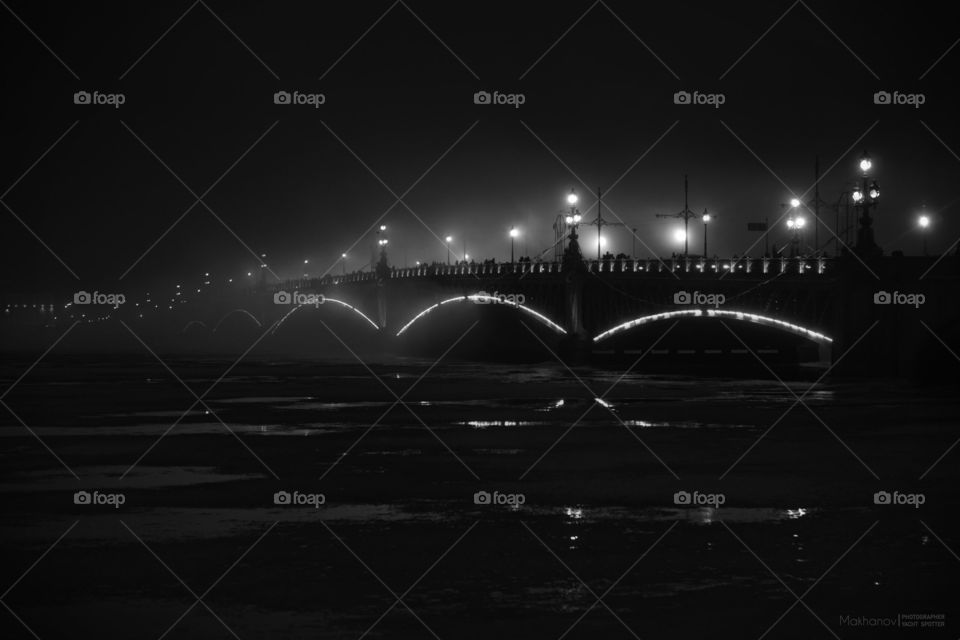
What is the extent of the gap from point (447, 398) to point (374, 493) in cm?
2974

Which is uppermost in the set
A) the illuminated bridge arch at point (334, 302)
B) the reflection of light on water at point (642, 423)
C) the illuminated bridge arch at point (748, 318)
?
the illuminated bridge arch at point (334, 302)

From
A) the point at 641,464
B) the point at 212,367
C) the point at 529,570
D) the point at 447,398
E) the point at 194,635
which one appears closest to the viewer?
the point at 194,635

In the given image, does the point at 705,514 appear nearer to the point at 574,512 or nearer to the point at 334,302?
the point at 574,512

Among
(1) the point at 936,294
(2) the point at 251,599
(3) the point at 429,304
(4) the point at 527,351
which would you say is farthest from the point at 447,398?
(3) the point at 429,304

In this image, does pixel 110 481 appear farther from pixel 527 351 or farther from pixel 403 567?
pixel 527 351

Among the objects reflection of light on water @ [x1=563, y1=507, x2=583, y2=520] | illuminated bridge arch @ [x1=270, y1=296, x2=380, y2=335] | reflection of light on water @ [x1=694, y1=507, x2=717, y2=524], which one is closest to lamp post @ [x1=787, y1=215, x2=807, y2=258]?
illuminated bridge arch @ [x1=270, y1=296, x2=380, y2=335]

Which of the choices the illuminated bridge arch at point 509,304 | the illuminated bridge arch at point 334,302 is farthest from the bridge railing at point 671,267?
the illuminated bridge arch at point 334,302

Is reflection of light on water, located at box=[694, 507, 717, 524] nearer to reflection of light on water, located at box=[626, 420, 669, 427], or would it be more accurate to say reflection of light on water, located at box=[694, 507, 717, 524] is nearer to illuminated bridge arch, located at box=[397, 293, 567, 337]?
reflection of light on water, located at box=[626, 420, 669, 427]

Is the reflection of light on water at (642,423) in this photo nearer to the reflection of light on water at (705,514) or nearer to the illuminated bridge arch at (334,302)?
the reflection of light on water at (705,514)

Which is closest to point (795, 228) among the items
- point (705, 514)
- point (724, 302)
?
point (724, 302)

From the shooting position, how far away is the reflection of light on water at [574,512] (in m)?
24.7

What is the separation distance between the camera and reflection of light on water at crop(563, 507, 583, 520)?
81.1 feet

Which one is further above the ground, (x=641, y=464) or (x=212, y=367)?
(x=212, y=367)

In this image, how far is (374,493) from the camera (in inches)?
1094
